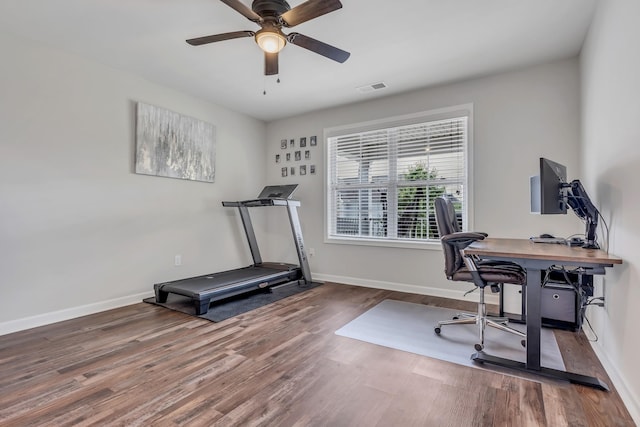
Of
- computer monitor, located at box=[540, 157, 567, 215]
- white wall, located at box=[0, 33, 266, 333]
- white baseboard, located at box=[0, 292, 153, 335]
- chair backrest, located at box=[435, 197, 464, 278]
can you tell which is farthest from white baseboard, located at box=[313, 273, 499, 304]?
white baseboard, located at box=[0, 292, 153, 335]

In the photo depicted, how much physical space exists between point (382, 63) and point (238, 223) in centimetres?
297

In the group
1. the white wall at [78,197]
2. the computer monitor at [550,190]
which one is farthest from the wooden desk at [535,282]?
the white wall at [78,197]

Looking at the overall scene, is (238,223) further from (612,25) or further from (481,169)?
(612,25)

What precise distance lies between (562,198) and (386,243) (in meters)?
2.17

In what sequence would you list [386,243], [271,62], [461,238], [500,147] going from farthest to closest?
[386,243]
[500,147]
[271,62]
[461,238]

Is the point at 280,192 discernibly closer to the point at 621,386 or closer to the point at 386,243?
the point at 386,243

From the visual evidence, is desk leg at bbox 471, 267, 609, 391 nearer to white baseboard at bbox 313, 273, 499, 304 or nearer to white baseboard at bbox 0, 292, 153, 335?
white baseboard at bbox 313, 273, 499, 304

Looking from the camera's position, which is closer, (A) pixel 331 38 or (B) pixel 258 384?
(B) pixel 258 384

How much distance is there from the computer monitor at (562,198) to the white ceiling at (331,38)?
1282mm

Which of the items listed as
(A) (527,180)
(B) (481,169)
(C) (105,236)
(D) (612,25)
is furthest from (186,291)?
(D) (612,25)

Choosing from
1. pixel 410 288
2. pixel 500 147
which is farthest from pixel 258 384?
pixel 500 147

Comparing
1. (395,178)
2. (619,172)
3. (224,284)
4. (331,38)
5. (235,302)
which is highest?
(331,38)

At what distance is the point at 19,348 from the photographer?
92.0 inches

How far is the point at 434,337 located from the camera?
254cm
